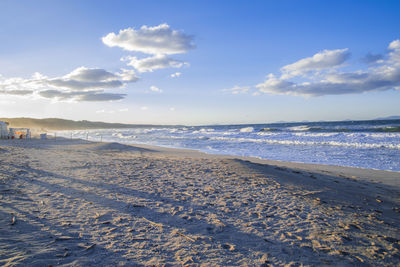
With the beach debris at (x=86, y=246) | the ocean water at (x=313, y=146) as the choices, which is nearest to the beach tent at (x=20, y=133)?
the ocean water at (x=313, y=146)

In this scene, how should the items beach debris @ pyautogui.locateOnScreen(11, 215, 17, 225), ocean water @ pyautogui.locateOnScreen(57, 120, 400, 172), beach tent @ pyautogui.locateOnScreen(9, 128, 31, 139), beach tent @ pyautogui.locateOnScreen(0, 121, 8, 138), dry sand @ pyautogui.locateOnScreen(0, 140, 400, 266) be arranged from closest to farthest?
1. dry sand @ pyautogui.locateOnScreen(0, 140, 400, 266)
2. beach debris @ pyautogui.locateOnScreen(11, 215, 17, 225)
3. ocean water @ pyautogui.locateOnScreen(57, 120, 400, 172)
4. beach tent @ pyautogui.locateOnScreen(0, 121, 8, 138)
5. beach tent @ pyautogui.locateOnScreen(9, 128, 31, 139)

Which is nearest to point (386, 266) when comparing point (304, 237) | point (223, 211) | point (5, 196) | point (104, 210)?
point (304, 237)

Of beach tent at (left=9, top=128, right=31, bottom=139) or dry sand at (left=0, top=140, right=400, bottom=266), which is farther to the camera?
beach tent at (left=9, top=128, right=31, bottom=139)

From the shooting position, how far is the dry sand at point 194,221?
2715mm

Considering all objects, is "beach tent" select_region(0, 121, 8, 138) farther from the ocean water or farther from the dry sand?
the dry sand

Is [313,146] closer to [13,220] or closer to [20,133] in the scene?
[13,220]

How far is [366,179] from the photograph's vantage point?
24.7 feet

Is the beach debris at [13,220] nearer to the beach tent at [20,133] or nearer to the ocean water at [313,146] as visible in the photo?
the ocean water at [313,146]

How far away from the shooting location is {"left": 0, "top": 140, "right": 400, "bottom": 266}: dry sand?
8.91 feet

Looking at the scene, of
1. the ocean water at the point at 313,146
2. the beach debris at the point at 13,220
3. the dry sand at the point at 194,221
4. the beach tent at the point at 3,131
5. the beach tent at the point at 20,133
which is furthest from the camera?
the beach tent at the point at 20,133

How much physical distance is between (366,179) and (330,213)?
4.59 metres

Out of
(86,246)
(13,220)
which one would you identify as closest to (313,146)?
(86,246)

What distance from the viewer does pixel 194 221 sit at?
372cm

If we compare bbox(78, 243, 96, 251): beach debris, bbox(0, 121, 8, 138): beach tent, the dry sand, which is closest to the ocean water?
the dry sand
